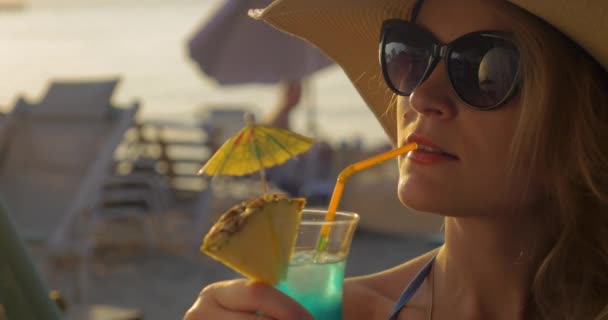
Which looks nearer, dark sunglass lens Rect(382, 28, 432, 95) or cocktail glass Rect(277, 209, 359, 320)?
cocktail glass Rect(277, 209, 359, 320)

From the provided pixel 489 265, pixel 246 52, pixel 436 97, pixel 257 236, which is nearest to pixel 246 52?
pixel 246 52

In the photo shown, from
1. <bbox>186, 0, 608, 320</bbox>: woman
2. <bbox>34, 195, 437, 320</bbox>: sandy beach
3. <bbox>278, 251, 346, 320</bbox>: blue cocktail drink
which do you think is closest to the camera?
<bbox>278, 251, 346, 320</bbox>: blue cocktail drink

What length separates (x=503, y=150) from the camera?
1.60 meters

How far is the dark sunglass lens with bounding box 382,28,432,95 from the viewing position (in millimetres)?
1661

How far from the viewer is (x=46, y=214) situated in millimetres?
5805

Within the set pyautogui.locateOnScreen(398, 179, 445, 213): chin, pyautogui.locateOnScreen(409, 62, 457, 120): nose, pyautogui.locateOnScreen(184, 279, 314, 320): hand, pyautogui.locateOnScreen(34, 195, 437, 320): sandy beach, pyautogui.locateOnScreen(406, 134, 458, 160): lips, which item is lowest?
pyautogui.locateOnScreen(34, 195, 437, 320): sandy beach

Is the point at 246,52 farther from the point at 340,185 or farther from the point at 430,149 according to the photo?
the point at 340,185

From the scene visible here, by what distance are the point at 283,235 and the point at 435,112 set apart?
466mm

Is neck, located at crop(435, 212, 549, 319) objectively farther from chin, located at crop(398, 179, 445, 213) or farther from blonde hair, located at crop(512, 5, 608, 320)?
chin, located at crop(398, 179, 445, 213)

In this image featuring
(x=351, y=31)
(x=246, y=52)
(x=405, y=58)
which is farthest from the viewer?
(x=246, y=52)

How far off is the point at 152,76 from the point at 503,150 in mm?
17933

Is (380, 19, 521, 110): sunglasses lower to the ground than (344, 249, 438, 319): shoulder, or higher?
higher

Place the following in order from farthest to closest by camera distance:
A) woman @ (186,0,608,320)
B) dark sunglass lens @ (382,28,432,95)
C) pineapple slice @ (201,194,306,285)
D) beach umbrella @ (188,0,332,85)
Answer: beach umbrella @ (188,0,332,85)
dark sunglass lens @ (382,28,432,95)
woman @ (186,0,608,320)
pineapple slice @ (201,194,306,285)

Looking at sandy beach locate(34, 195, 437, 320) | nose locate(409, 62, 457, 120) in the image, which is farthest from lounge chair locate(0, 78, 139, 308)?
nose locate(409, 62, 457, 120)
